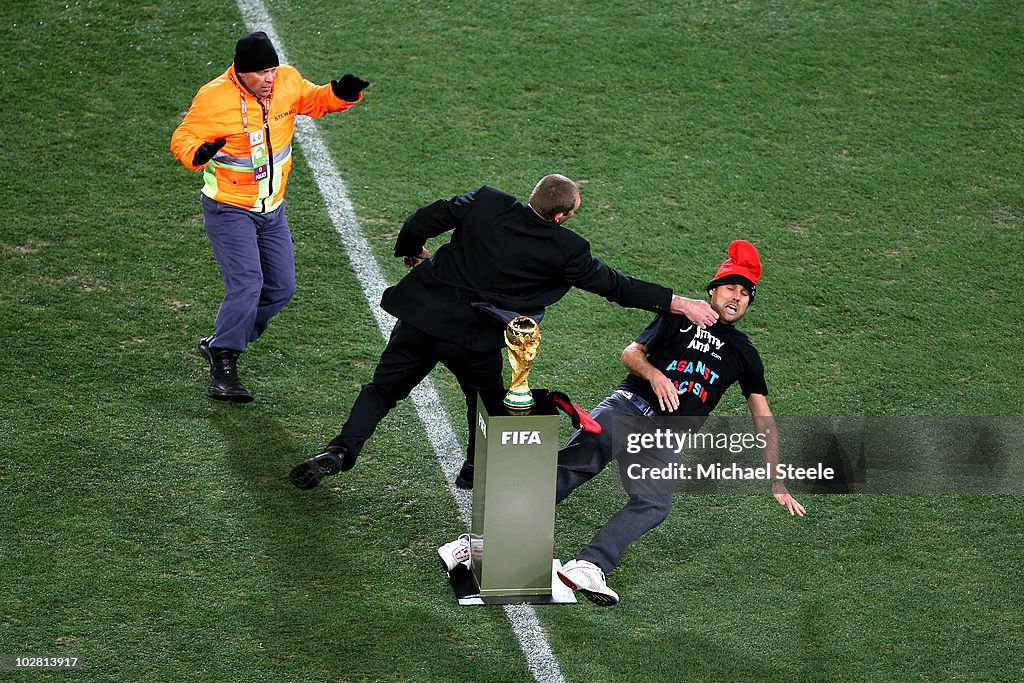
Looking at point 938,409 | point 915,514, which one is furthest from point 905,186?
point 915,514

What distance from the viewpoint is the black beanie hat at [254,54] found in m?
6.04

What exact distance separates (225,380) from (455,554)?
1.64 meters

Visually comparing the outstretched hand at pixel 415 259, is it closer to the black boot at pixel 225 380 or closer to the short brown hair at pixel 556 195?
the short brown hair at pixel 556 195

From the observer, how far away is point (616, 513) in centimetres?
566

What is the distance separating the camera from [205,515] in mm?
5719

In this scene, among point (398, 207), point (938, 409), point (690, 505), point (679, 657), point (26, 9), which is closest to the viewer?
point (679, 657)

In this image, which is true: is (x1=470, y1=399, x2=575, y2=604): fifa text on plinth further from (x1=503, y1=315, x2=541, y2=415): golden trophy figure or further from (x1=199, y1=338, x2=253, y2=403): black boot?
(x1=199, y1=338, x2=253, y2=403): black boot

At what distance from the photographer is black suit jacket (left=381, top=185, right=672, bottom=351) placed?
5477 mm

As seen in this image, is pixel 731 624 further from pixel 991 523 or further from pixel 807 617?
pixel 991 523

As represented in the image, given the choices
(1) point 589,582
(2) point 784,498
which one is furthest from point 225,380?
(2) point 784,498

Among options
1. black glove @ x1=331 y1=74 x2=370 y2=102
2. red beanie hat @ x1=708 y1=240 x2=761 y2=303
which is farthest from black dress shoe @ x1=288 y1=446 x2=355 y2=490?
black glove @ x1=331 y1=74 x2=370 y2=102

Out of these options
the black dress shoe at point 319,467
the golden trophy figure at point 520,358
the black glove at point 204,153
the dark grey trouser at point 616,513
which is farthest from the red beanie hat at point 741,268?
the black glove at point 204,153

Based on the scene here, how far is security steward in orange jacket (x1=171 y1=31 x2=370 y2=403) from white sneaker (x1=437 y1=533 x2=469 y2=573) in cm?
150

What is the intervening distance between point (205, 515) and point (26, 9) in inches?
208
